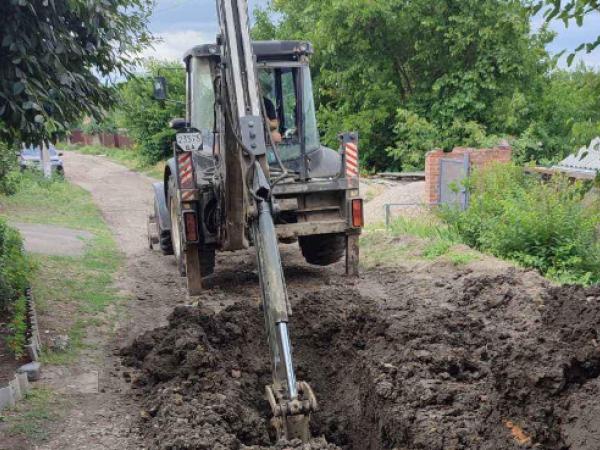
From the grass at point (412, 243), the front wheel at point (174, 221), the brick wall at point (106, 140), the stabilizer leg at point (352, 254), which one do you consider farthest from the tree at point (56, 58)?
the brick wall at point (106, 140)

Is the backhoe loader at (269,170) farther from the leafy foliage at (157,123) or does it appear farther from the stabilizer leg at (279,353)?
the leafy foliage at (157,123)

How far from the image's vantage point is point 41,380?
607 cm

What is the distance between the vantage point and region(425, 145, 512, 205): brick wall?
14.0 metres

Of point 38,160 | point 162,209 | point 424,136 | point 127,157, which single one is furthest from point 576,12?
point 127,157

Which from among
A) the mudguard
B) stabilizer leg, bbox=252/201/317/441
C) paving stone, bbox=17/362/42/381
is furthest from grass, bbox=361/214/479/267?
paving stone, bbox=17/362/42/381

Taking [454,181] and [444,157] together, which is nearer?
[454,181]

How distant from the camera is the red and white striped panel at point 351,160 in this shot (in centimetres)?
899

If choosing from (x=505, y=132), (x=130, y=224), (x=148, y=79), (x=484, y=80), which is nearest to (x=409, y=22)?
(x=484, y=80)

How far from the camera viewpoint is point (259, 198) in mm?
5457

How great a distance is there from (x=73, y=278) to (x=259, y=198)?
561 cm

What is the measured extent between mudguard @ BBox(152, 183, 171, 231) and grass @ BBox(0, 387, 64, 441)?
500 cm

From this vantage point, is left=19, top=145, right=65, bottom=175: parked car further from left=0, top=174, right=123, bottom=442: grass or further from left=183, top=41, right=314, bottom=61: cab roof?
left=183, top=41, right=314, bottom=61: cab roof

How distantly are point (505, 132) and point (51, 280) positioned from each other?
15523 mm

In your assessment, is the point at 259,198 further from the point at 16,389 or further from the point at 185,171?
the point at 185,171
